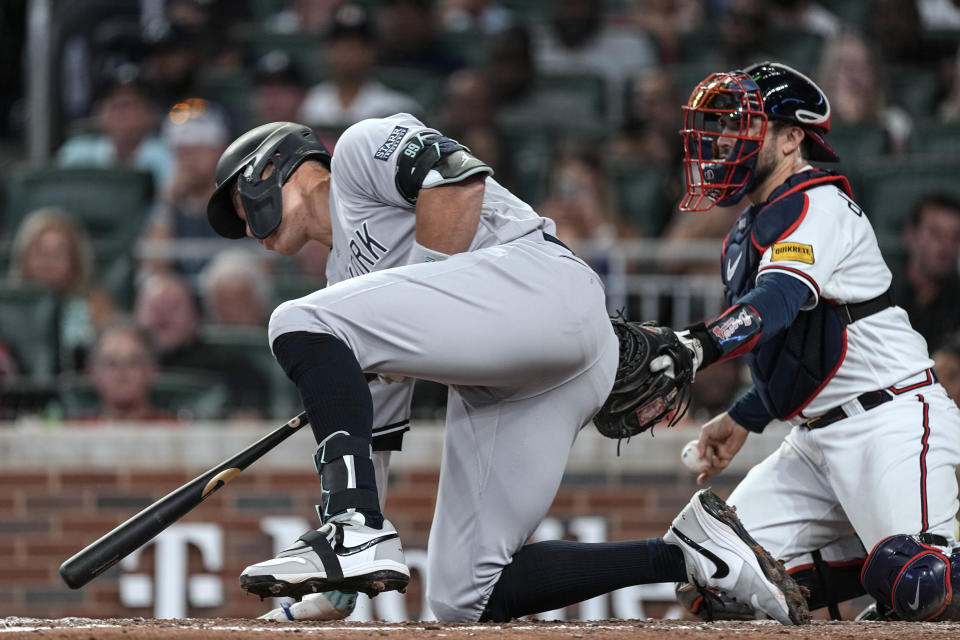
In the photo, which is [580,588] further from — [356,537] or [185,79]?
[185,79]

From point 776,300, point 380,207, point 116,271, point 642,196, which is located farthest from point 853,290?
point 116,271

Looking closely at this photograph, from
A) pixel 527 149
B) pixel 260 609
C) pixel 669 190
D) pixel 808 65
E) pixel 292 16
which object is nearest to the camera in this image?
pixel 260 609

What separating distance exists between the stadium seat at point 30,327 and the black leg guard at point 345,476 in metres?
3.78

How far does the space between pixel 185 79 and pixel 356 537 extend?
606cm

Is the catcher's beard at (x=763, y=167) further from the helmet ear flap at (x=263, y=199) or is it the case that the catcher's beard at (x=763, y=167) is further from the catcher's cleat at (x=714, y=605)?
the helmet ear flap at (x=263, y=199)

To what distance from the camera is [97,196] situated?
7504mm

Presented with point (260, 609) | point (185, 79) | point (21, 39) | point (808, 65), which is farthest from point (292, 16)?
point (260, 609)

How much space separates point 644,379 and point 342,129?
467 centimetres

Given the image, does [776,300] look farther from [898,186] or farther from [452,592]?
[898,186]

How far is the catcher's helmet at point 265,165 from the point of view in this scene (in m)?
3.34

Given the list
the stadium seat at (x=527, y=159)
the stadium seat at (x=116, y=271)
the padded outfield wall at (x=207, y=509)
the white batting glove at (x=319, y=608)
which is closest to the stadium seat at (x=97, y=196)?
the stadium seat at (x=116, y=271)

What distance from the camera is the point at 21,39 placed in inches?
391

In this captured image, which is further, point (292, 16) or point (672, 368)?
point (292, 16)

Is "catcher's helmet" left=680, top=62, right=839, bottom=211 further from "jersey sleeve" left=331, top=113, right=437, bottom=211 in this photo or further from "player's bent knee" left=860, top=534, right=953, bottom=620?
"player's bent knee" left=860, top=534, right=953, bottom=620
